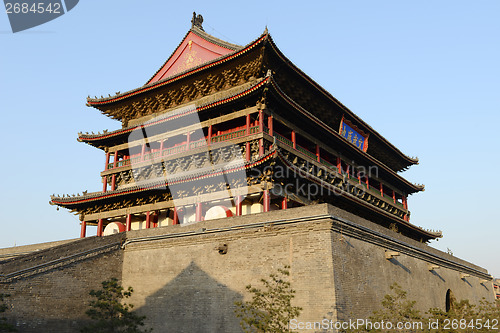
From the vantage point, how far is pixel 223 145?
68.9 ft

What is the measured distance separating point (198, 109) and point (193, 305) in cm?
1069

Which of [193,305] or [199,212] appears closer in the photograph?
[193,305]

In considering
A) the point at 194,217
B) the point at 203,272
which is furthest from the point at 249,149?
the point at 203,272

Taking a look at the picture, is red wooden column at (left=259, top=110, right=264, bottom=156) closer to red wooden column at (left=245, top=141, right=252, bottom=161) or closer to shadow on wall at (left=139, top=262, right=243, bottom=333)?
red wooden column at (left=245, top=141, right=252, bottom=161)

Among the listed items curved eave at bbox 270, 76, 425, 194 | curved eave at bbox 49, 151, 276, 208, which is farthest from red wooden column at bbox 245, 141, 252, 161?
curved eave at bbox 270, 76, 425, 194

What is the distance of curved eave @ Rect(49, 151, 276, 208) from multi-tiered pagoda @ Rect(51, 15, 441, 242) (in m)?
0.06

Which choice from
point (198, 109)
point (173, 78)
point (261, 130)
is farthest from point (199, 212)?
point (173, 78)

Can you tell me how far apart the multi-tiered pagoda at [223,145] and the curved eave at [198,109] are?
0.21 ft

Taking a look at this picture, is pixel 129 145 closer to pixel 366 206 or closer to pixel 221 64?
pixel 221 64

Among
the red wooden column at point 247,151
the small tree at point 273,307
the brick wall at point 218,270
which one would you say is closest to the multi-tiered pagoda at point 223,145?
the red wooden column at point 247,151

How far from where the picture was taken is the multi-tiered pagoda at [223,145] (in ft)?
62.4

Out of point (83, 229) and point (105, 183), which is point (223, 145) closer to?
point (105, 183)

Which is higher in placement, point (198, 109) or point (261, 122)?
point (198, 109)

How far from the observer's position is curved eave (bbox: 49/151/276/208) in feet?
57.0
